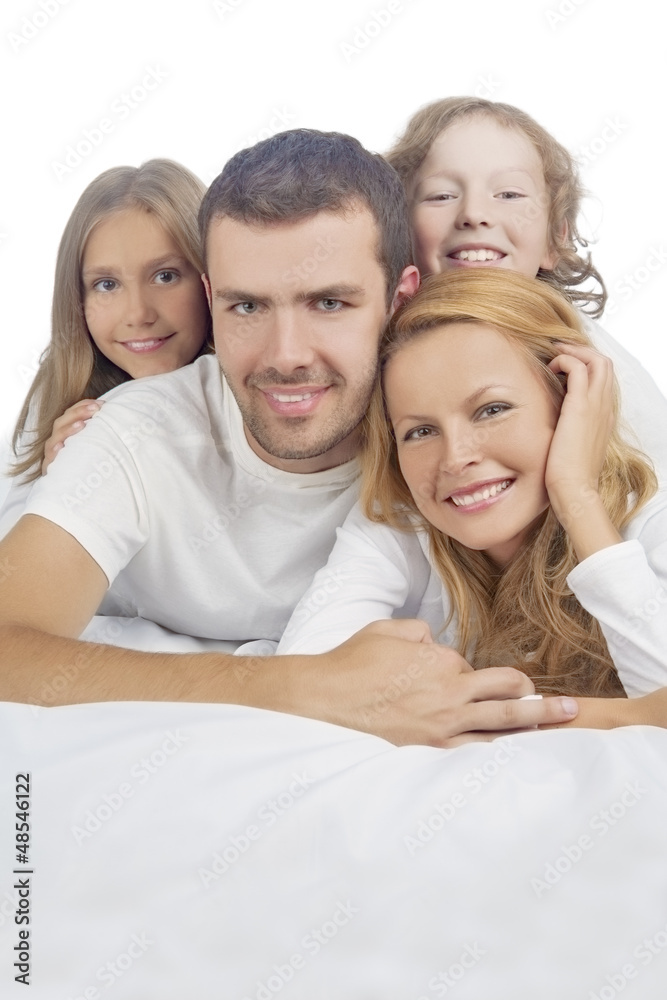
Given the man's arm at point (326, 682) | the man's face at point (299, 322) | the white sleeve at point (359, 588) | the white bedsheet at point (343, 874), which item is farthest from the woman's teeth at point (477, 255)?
the white bedsheet at point (343, 874)

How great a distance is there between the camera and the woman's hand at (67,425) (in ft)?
8.89

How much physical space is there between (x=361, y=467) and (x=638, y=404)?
2.33 ft

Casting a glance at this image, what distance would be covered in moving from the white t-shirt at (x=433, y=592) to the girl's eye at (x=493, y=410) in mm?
348

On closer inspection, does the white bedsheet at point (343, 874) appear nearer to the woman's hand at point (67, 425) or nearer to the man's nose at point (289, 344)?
the man's nose at point (289, 344)

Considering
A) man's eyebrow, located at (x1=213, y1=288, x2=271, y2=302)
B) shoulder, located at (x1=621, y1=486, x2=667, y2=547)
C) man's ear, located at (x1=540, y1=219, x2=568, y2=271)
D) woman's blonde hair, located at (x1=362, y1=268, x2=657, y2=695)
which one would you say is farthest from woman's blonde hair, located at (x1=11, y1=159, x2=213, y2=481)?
shoulder, located at (x1=621, y1=486, x2=667, y2=547)

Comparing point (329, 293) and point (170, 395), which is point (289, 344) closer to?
point (329, 293)

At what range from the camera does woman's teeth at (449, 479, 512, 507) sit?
7.21 feet

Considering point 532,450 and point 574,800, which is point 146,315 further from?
point 574,800

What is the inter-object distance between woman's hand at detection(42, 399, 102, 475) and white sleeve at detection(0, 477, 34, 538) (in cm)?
24

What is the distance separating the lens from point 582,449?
218 cm

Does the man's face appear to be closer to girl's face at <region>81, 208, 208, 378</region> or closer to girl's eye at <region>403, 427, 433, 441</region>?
girl's eye at <region>403, 427, 433, 441</region>

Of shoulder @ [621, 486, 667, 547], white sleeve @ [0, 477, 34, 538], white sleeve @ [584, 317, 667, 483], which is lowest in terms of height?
white sleeve @ [0, 477, 34, 538]

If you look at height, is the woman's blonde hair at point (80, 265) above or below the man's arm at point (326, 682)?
above

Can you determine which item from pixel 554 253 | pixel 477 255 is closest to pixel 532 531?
pixel 477 255
